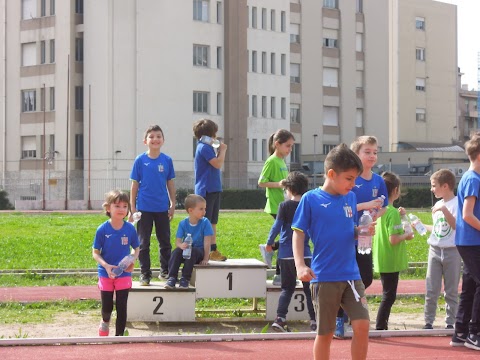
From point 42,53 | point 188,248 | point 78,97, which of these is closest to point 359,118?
point 78,97

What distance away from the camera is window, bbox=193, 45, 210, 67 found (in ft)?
226

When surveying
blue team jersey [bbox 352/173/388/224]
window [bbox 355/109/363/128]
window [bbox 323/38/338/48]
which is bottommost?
blue team jersey [bbox 352/173/388/224]

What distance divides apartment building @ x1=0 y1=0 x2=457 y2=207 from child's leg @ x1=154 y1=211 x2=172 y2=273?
4919cm

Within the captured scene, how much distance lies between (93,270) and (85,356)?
9.83 meters

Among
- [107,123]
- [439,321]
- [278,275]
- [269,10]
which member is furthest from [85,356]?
[269,10]

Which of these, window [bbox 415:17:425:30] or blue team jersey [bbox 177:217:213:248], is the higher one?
window [bbox 415:17:425:30]

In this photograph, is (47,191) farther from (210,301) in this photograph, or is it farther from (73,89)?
(210,301)

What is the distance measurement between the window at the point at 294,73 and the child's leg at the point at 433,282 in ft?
225

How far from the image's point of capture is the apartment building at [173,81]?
212 ft

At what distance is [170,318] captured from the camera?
1157 cm

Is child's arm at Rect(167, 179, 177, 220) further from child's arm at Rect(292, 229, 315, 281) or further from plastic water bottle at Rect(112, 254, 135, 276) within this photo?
child's arm at Rect(292, 229, 315, 281)

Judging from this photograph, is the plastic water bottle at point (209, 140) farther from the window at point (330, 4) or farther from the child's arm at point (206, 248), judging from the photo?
the window at point (330, 4)

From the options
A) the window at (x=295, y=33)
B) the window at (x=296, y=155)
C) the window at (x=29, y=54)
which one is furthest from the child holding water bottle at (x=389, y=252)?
the window at (x=295, y=33)

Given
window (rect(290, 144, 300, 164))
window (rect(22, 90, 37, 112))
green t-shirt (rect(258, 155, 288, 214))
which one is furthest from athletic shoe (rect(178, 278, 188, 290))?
window (rect(290, 144, 300, 164))
